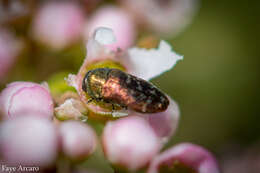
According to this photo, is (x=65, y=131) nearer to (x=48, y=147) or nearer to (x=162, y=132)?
(x=48, y=147)

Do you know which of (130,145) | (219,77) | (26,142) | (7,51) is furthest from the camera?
(219,77)

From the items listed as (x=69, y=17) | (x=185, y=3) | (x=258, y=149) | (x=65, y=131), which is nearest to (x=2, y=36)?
(x=69, y=17)

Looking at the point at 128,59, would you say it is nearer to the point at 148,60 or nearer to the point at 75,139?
the point at 148,60

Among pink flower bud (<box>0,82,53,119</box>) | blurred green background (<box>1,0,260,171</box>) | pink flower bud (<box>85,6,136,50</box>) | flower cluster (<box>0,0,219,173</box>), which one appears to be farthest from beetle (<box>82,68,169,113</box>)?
blurred green background (<box>1,0,260,171</box>)

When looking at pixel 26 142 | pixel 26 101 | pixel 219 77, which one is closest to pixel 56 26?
pixel 26 101

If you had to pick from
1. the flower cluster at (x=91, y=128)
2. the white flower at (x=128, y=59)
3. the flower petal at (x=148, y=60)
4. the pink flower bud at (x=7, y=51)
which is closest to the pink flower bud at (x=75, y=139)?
the flower cluster at (x=91, y=128)

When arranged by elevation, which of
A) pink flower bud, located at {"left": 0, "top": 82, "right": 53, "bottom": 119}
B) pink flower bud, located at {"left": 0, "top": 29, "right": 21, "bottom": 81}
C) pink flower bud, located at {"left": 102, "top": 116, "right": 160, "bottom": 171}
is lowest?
pink flower bud, located at {"left": 102, "top": 116, "right": 160, "bottom": 171}

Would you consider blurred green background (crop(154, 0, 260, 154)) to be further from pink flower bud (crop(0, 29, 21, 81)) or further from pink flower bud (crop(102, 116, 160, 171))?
pink flower bud (crop(102, 116, 160, 171))
